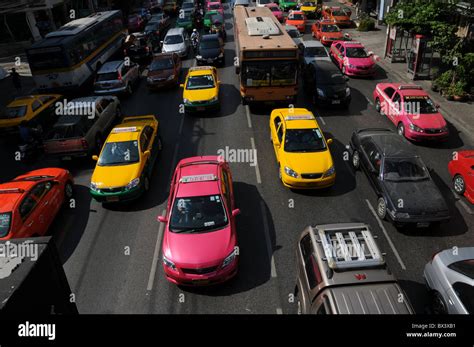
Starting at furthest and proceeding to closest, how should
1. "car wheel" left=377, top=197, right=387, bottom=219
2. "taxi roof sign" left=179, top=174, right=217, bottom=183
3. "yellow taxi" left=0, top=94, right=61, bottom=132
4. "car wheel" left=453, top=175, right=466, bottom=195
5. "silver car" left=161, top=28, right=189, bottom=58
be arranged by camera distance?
"silver car" left=161, top=28, right=189, bottom=58
"yellow taxi" left=0, top=94, right=61, bottom=132
"car wheel" left=453, top=175, right=466, bottom=195
"car wheel" left=377, top=197, right=387, bottom=219
"taxi roof sign" left=179, top=174, right=217, bottom=183

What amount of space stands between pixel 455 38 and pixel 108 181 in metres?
19.1

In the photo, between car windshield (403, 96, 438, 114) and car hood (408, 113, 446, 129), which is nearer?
car hood (408, 113, 446, 129)

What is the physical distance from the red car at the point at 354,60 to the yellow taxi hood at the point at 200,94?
9.30 m

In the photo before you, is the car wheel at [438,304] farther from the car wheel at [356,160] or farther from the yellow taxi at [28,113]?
the yellow taxi at [28,113]

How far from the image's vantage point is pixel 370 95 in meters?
20.6

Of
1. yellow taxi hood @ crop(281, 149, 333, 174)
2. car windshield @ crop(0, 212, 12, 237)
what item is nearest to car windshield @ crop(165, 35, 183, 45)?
yellow taxi hood @ crop(281, 149, 333, 174)

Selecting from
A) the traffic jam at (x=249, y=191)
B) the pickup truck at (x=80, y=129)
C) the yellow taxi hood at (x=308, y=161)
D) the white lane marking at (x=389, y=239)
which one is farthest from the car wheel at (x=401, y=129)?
the pickup truck at (x=80, y=129)

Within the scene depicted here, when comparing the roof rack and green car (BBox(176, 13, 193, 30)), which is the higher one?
green car (BBox(176, 13, 193, 30))

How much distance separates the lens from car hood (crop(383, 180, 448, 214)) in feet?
33.4

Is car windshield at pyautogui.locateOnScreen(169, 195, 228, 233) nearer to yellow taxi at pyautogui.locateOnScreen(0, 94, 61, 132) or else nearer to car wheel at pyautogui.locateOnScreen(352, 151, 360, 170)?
car wheel at pyautogui.locateOnScreen(352, 151, 360, 170)

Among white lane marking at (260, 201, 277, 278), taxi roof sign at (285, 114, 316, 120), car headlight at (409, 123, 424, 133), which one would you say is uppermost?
taxi roof sign at (285, 114, 316, 120)

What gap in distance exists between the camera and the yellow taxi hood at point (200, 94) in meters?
18.2

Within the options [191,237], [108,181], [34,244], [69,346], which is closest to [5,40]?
[108,181]

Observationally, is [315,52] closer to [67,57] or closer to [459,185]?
[459,185]
